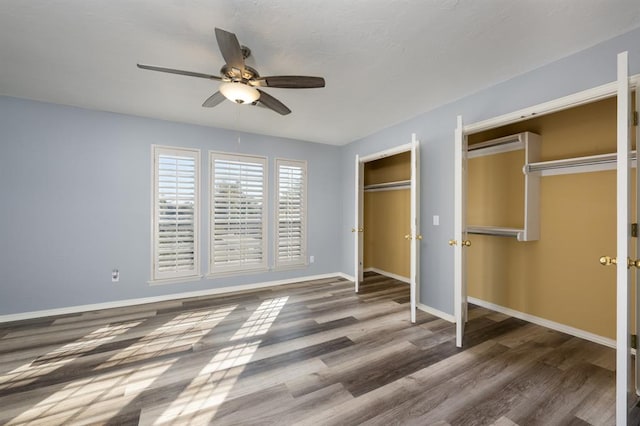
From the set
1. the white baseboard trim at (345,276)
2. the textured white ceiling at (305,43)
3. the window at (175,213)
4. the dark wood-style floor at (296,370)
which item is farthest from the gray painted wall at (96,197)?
the white baseboard trim at (345,276)

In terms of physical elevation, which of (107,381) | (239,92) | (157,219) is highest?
(239,92)

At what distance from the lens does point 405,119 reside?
373 cm

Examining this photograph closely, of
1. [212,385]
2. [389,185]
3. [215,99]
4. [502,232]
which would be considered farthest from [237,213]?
[502,232]

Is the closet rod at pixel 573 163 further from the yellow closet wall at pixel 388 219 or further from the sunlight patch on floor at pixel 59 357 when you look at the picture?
the sunlight patch on floor at pixel 59 357

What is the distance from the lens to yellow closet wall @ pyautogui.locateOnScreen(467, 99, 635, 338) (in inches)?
101

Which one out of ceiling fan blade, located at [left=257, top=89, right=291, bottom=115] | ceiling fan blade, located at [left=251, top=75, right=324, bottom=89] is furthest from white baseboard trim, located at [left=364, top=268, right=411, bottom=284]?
ceiling fan blade, located at [left=251, top=75, right=324, bottom=89]

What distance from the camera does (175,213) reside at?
152 inches

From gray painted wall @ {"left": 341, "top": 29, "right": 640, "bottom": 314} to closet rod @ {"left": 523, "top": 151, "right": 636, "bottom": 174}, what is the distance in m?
0.79

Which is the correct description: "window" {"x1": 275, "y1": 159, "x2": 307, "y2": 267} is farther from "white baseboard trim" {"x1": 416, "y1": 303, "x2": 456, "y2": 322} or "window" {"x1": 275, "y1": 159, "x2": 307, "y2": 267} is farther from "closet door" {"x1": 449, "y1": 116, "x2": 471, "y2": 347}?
"closet door" {"x1": 449, "y1": 116, "x2": 471, "y2": 347}

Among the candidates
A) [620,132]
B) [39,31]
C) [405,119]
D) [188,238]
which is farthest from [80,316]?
[620,132]

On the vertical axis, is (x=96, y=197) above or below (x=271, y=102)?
below

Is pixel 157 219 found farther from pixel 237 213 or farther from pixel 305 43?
pixel 305 43

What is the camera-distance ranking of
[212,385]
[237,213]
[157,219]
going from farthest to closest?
[237,213] < [157,219] < [212,385]

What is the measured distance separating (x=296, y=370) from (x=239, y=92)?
2.36 meters
